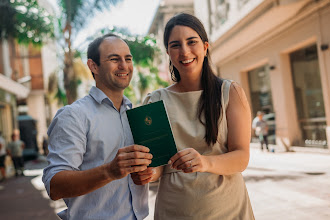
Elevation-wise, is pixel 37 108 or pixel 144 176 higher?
pixel 37 108

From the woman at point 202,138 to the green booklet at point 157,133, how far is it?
216 mm

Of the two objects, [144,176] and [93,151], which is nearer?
[144,176]

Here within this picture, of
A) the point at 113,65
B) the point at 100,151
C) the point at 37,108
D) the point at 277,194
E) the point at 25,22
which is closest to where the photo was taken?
the point at 100,151

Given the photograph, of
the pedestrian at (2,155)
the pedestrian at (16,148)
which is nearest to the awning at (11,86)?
the pedestrian at (16,148)

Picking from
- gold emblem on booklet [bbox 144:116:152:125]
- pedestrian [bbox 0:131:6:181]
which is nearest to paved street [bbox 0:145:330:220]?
pedestrian [bbox 0:131:6:181]

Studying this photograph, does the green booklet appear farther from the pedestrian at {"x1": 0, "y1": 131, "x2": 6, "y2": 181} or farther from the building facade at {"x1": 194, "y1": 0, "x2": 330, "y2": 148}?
the pedestrian at {"x1": 0, "y1": 131, "x2": 6, "y2": 181}

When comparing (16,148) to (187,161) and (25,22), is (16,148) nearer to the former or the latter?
(25,22)

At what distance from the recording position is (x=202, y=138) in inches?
78.8

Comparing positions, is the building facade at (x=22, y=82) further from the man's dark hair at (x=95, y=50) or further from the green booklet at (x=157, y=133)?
the green booklet at (x=157, y=133)

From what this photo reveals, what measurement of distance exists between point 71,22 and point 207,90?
12.3m

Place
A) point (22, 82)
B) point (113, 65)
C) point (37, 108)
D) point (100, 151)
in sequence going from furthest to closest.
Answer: point (37, 108) → point (22, 82) → point (113, 65) → point (100, 151)

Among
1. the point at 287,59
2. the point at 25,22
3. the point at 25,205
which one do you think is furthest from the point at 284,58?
the point at 25,205

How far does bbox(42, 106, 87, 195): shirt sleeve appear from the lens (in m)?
1.83

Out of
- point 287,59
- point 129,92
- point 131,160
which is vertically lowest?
point 131,160
